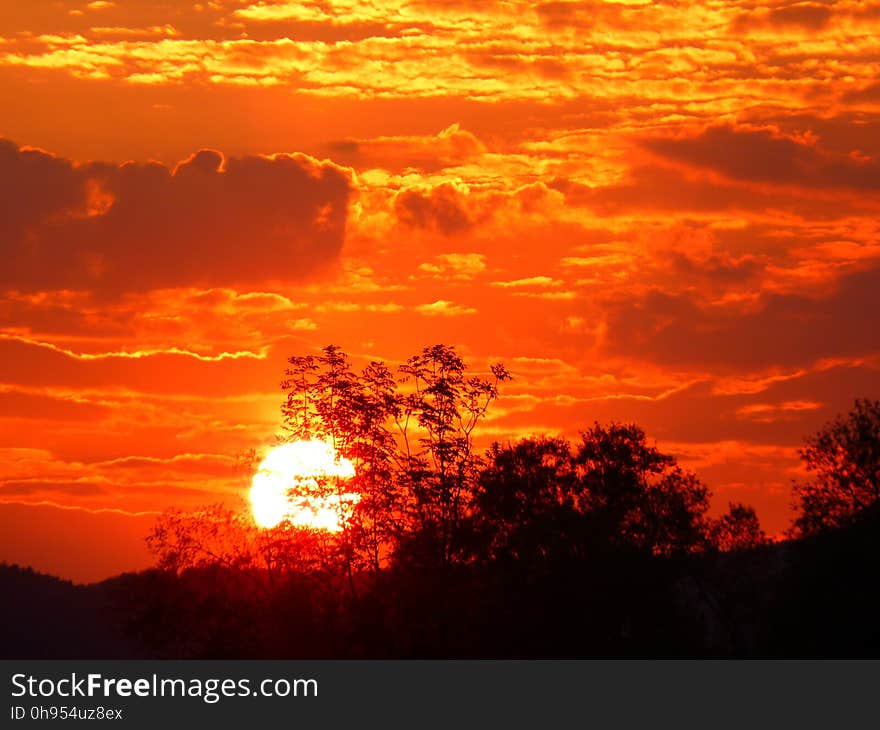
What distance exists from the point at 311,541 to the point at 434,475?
376 inches

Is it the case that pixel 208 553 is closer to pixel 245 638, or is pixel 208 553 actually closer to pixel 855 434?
pixel 245 638

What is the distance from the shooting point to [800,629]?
76.9 m

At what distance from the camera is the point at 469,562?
8719 centimetres
